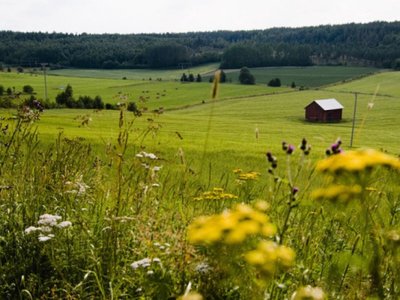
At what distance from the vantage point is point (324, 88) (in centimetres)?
11075

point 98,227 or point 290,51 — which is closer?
point 98,227

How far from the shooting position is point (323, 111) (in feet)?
240

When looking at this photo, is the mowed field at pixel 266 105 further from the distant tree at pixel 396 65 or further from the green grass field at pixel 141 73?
the distant tree at pixel 396 65

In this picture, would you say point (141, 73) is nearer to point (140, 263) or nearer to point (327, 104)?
point (327, 104)

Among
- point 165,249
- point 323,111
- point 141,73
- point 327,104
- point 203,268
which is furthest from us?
point 141,73

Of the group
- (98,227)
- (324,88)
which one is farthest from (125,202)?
(324,88)

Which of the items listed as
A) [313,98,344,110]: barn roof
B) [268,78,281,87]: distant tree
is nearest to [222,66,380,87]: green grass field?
[268,78,281,87]: distant tree

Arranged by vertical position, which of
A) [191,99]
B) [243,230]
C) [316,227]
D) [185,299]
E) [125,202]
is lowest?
[191,99]

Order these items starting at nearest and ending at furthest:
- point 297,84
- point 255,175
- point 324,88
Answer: point 255,175 → point 324,88 → point 297,84

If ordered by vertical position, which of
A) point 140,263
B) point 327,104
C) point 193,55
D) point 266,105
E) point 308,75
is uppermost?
point 140,263

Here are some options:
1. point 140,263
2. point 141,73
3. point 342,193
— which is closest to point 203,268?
point 140,263

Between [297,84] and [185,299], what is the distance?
120910 mm

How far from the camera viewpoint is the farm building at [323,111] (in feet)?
241

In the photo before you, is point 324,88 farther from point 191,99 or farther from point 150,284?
point 150,284
